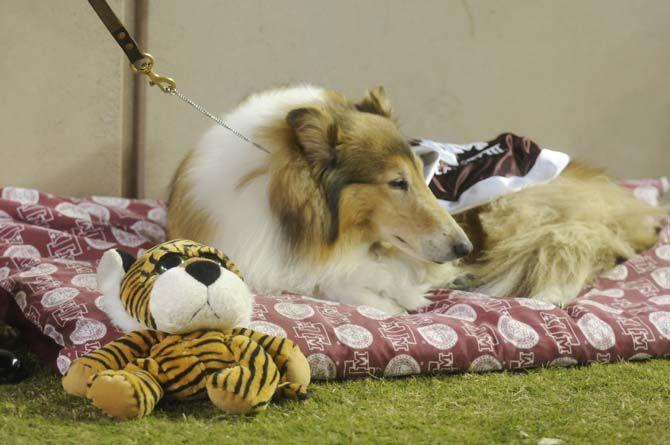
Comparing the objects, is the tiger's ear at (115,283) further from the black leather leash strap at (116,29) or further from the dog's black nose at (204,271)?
the black leather leash strap at (116,29)

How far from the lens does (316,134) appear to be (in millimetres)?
2328

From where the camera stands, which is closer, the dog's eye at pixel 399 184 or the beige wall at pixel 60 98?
the dog's eye at pixel 399 184

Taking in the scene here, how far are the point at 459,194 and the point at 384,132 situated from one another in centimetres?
49

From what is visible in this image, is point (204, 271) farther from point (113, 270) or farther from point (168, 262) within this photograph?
point (113, 270)

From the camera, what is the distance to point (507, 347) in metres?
2.06

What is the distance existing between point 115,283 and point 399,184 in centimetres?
93

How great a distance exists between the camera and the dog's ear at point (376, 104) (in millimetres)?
2605

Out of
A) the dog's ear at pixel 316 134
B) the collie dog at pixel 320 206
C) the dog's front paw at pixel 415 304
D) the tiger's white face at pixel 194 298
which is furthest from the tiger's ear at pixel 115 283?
the dog's front paw at pixel 415 304

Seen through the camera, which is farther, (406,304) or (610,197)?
(610,197)

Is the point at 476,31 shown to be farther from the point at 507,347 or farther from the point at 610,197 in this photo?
the point at 507,347

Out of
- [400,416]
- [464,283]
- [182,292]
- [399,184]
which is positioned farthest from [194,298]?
[464,283]

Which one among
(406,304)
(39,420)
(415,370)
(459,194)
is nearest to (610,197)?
(459,194)

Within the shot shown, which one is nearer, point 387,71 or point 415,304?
point 415,304

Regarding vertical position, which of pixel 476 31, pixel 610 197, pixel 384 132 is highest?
pixel 476 31
